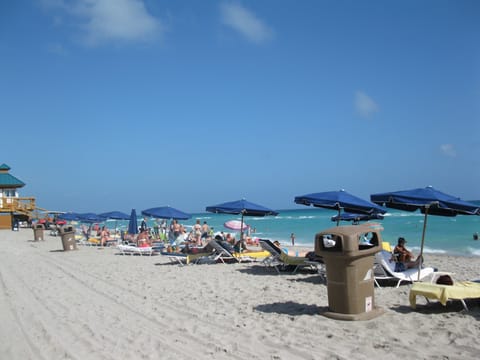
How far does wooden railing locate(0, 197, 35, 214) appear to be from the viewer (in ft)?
109

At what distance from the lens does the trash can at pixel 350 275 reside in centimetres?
458

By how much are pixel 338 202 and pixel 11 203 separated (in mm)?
31718

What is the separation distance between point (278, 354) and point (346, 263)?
4.15 feet

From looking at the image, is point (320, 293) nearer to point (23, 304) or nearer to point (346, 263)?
point (346, 263)

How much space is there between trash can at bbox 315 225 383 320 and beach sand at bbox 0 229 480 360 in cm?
15

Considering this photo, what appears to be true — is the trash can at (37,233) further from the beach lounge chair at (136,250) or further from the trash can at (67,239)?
the beach lounge chair at (136,250)

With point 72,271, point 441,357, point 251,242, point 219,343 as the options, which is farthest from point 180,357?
point 251,242

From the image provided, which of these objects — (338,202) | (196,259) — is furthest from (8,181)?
(338,202)

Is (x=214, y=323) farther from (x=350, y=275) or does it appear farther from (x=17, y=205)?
(x=17, y=205)

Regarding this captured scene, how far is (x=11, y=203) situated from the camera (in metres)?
33.6

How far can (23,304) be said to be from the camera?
6191 millimetres

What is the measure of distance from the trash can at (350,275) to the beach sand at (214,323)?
148mm

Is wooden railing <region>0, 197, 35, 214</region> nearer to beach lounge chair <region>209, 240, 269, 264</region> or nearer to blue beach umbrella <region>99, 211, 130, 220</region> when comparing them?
blue beach umbrella <region>99, 211, 130, 220</region>

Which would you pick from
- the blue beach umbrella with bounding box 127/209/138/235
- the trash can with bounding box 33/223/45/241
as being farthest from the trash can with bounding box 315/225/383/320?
the trash can with bounding box 33/223/45/241
